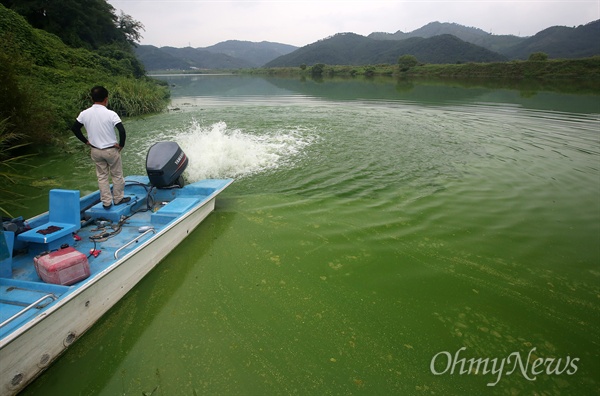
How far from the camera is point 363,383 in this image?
271 cm

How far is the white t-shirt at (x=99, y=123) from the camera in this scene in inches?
165

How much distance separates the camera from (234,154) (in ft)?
27.5

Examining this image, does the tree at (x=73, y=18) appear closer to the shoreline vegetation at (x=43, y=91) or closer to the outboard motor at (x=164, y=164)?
the shoreline vegetation at (x=43, y=91)

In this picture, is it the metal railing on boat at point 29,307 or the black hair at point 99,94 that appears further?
the black hair at point 99,94

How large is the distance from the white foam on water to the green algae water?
2.7 inches

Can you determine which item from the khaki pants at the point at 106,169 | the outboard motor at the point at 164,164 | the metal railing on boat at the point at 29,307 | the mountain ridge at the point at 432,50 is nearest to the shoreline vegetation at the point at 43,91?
the khaki pants at the point at 106,169

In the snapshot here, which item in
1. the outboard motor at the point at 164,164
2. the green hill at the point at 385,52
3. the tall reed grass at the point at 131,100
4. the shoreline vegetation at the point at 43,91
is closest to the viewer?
the outboard motor at the point at 164,164

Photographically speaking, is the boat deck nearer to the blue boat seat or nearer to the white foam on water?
the blue boat seat

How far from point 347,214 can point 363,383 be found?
11.0 feet

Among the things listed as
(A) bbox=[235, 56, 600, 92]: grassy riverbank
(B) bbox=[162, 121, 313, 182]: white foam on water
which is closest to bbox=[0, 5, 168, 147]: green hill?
(B) bbox=[162, 121, 313, 182]: white foam on water
